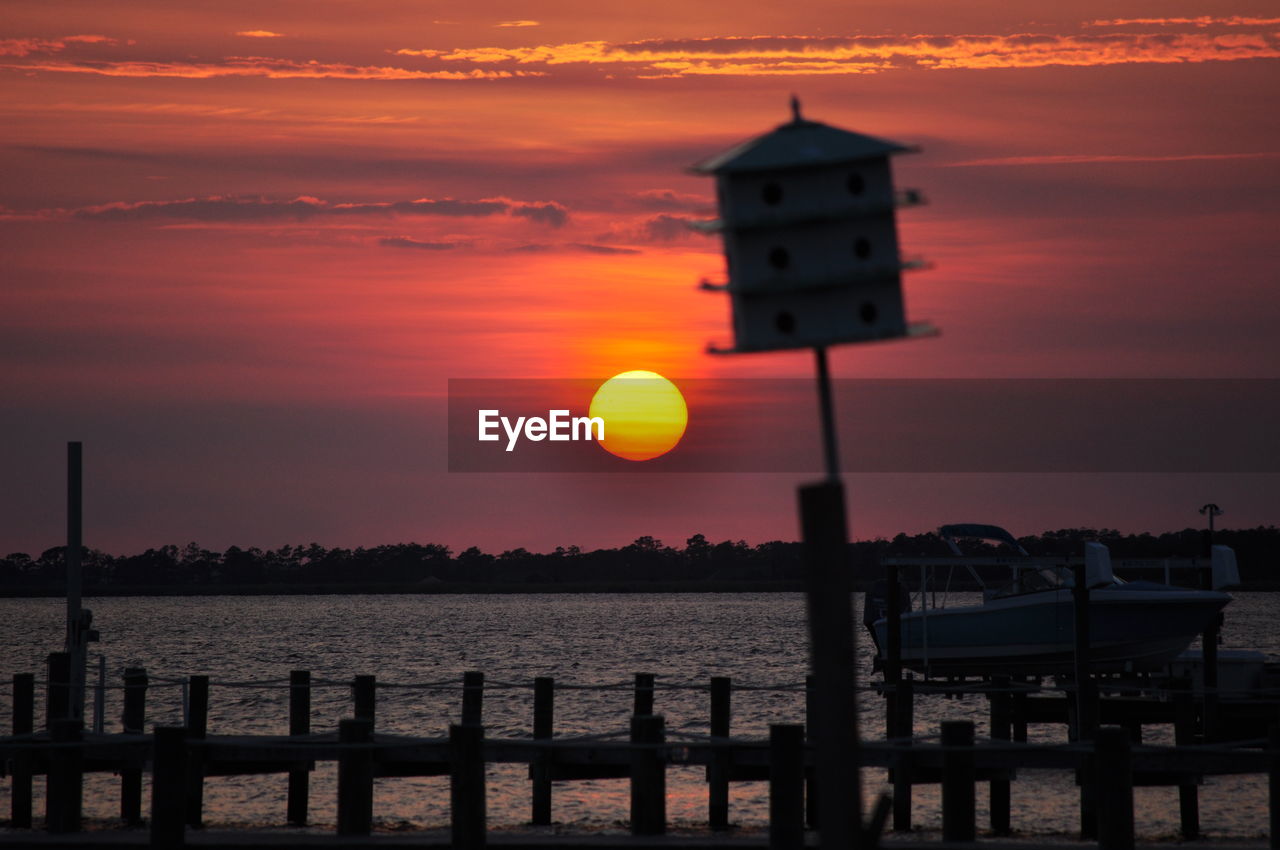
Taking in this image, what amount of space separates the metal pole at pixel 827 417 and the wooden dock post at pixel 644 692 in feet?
52.8

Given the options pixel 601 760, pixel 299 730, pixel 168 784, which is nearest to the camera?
pixel 168 784

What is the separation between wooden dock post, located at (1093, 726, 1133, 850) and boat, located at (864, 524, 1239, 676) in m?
16.9

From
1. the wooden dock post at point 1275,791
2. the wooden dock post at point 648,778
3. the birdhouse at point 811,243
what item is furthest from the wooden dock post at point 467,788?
the wooden dock post at point 1275,791

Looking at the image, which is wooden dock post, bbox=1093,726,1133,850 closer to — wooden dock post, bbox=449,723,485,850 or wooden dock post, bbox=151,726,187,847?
wooden dock post, bbox=449,723,485,850

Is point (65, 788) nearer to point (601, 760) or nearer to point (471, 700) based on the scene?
point (601, 760)

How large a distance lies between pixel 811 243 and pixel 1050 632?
79.4 feet

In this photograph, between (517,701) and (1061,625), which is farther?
(517,701)

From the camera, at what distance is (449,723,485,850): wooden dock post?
13484 mm

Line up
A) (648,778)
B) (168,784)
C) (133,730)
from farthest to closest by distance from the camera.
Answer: (133,730)
(648,778)
(168,784)

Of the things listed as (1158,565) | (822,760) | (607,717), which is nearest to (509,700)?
(607,717)

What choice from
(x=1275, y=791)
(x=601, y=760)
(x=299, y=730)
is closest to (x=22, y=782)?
(x=299, y=730)

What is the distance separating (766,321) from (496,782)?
76.0 ft

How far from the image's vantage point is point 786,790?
13.0 metres

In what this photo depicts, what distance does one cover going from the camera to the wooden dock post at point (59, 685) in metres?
24.4
